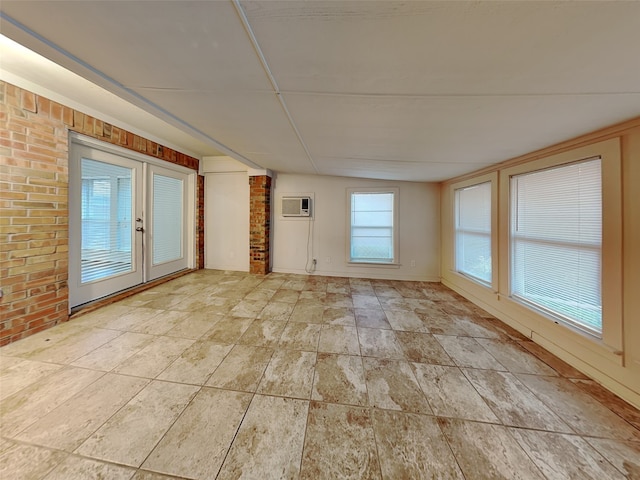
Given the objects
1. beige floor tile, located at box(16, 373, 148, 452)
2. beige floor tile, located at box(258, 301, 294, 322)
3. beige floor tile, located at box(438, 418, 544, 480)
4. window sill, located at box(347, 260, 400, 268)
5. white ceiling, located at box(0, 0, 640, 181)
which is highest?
white ceiling, located at box(0, 0, 640, 181)

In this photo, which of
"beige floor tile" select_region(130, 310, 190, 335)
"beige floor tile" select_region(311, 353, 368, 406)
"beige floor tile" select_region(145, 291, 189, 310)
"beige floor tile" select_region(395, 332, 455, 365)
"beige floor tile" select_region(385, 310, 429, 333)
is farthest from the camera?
"beige floor tile" select_region(145, 291, 189, 310)

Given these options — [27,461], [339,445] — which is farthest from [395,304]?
→ [27,461]

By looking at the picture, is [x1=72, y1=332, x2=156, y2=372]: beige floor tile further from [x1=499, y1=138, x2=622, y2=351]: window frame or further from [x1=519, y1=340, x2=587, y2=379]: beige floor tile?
[x1=499, y1=138, x2=622, y2=351]: window frame

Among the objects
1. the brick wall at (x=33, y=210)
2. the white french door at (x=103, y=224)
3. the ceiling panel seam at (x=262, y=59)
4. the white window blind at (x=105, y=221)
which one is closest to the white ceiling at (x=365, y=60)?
the ceiling panel seam at (x=262, y=59)

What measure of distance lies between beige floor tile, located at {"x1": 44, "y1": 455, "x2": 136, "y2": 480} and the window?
12.3 ft

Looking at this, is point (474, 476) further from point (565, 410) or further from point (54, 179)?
point (54, 179)

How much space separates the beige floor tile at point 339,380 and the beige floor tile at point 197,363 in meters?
0.83

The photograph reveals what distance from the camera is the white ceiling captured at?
834 millimetres

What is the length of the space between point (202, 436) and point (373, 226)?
3.80m

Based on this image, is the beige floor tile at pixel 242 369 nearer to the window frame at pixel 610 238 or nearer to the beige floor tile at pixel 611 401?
the beige floor tile at pixel 611 401

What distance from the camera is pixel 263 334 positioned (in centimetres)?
215

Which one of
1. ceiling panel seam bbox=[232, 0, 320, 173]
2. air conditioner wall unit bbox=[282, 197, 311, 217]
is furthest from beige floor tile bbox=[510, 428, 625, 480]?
air conditioner wall unit bbox=[282, 197, 311, 217]

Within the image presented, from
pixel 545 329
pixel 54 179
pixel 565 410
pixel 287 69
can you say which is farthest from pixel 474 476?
pixel 54 179

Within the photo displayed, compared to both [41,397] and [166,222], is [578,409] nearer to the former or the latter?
[41,397]
